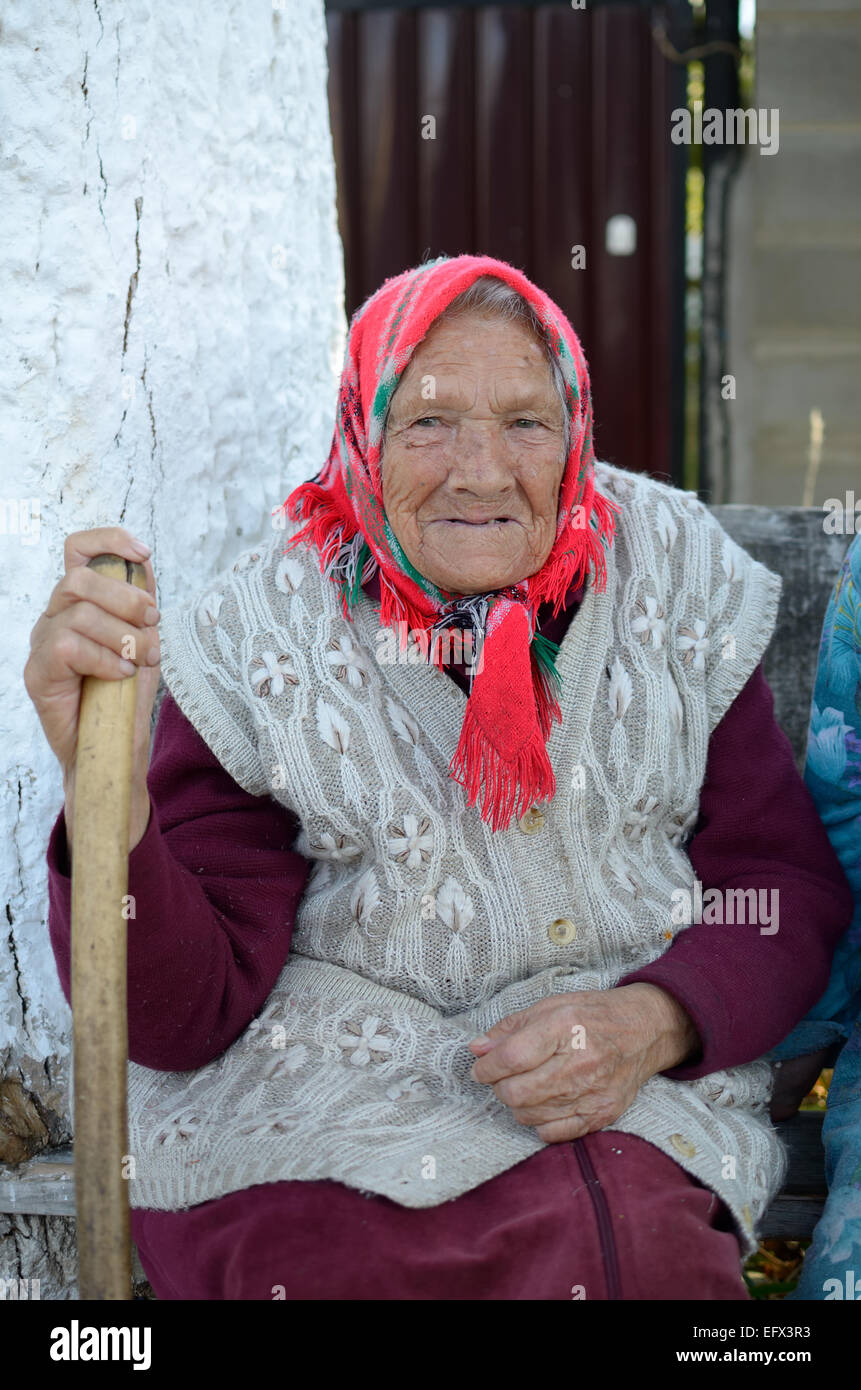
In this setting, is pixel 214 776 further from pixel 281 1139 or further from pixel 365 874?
pixel 281 1139

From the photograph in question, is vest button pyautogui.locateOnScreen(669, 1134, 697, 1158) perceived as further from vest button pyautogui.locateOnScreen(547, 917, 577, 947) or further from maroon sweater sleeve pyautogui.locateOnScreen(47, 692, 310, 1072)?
maroon sweater sleeve pyautogui.locateOnScreen(47, 692, 310, 1072)

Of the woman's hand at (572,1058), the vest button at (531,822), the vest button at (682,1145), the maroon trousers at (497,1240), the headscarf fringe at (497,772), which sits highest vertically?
the headscarf fringe at (497,772)

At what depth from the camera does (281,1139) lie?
67.1 inches

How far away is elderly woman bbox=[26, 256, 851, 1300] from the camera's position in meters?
1.69

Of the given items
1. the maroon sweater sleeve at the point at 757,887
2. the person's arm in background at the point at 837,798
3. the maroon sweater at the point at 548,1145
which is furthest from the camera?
the person's arm in background at the point at 837,798

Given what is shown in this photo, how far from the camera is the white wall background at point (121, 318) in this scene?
2.04 metres

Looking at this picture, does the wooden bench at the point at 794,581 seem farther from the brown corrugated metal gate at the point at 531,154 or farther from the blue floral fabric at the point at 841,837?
the brown corrugated metal gate at the point at 531,154

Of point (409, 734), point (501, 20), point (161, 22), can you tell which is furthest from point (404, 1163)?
point (501, 20)

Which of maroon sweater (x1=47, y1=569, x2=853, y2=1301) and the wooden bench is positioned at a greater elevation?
the wooden bench

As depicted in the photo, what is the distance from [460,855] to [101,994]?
0.61 m

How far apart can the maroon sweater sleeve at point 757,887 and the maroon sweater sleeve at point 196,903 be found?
0.54 meters

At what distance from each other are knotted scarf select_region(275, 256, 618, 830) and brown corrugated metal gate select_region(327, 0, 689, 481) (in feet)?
9.51
